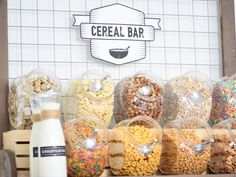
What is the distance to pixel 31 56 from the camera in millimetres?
2570

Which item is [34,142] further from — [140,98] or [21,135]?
[140,98]

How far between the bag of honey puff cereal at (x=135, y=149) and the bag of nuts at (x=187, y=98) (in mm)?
178

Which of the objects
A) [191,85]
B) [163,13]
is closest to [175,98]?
[191,85]

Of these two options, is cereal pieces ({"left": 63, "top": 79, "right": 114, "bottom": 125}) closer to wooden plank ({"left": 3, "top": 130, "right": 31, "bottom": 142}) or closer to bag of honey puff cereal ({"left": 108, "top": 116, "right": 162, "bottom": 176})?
bag of honey puff cereal ({"left": 108, "top": 116, "right": 162, "bottom": 176})

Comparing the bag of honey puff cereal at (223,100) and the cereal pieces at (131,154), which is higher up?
the bag of honey puff cereal at (223,100)

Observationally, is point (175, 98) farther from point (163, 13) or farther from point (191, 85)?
point (163, 13)

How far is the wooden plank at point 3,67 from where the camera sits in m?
2.44

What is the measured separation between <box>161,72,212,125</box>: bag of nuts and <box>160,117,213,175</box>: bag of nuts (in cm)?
7

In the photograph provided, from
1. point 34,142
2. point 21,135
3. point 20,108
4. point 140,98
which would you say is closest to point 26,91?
point 20,108

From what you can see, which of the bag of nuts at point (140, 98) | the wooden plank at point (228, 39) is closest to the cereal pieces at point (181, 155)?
the bag of nuts at point (140, 98)

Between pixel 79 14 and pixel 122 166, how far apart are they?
733mm

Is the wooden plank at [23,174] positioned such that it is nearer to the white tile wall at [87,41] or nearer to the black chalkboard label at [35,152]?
the black chalkboard label at [35,152]

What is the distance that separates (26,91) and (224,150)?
771 millimetres

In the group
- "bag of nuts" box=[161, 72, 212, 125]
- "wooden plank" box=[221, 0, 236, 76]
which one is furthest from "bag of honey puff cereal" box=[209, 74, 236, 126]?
"wooden plank" box=[221, 0, 236, 76]
